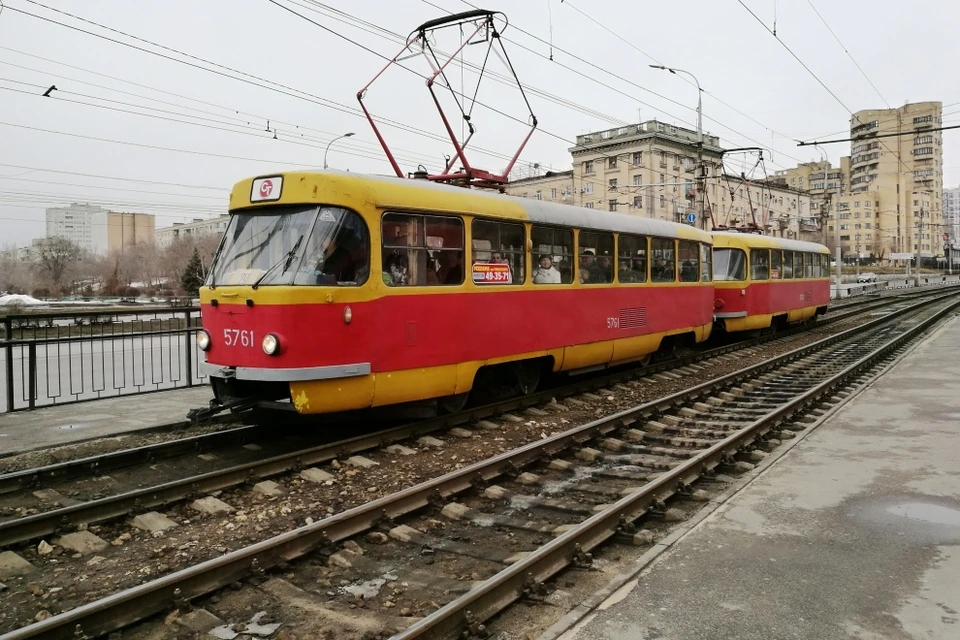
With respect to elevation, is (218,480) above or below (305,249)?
below

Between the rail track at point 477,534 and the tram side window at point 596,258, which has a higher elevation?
the tram side window at point 596,258

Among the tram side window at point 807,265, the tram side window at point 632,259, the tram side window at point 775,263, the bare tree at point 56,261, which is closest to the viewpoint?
the tram side window at point 632,259

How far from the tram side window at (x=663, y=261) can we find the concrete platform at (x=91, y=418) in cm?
804

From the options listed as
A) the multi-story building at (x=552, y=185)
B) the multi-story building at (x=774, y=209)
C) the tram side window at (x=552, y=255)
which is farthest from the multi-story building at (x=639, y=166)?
the tram side window at (x=552, y=255)

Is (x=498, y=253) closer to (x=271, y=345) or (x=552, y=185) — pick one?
(x=271, y=345)

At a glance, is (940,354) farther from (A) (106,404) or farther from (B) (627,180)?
(B) (627,180)

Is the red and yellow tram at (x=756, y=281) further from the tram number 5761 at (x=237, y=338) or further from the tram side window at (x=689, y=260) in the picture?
the tram number 5761 at (x=237, y=338)

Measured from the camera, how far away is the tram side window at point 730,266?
61.6 feet

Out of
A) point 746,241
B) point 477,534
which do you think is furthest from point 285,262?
point 746,241

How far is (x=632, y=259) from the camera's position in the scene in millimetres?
12453

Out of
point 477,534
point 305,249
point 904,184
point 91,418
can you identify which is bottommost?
point 477,534

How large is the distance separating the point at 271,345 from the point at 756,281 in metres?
15.5

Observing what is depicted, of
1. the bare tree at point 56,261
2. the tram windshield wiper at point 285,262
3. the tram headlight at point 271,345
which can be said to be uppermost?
the bare tree at point 56,261

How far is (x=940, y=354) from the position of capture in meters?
15.8
